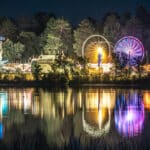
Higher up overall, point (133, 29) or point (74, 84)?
point (133, 29)

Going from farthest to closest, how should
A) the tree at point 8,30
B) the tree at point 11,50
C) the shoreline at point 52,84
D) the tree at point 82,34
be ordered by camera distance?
the tree at point 8,30
the tree at point 82,34
the tree at point 11,50
the shoreline at point 52,84

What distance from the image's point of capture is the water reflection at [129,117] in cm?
1248

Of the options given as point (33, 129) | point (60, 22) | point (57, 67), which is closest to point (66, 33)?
point (60, 22)

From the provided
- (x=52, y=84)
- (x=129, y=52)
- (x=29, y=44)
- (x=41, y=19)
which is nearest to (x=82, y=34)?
(x=29, y=44)

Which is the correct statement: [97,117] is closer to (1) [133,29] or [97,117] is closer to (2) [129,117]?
(2) [129,117]

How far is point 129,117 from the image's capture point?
1552 cm

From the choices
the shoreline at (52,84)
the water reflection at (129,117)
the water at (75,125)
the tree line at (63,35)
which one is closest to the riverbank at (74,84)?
the shoreline at (52,84)

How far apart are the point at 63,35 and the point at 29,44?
458 cm

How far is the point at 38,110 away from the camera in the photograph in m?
17.8

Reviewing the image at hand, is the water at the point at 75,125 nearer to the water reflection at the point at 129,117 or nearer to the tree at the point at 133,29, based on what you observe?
the water reflection at the point at 129,117

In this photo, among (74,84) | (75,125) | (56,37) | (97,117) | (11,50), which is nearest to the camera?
(75,125)

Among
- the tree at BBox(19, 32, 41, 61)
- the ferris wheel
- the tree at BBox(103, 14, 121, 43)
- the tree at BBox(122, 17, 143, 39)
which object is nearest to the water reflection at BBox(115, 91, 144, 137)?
the ferris wheel

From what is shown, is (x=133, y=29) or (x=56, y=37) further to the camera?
(x=56, y=37)

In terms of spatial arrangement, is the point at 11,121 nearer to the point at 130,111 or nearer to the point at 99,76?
the point at 130,111
